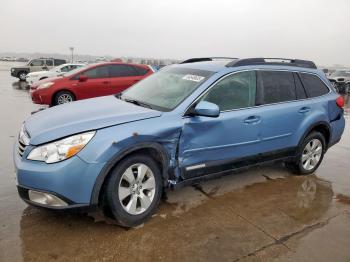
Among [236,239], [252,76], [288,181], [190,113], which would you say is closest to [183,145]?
[190,113]

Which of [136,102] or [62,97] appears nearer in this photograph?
[136,102]

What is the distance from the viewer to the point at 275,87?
4.61m

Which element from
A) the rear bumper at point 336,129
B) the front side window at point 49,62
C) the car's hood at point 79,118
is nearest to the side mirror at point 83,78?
the car's hood at point 79,118

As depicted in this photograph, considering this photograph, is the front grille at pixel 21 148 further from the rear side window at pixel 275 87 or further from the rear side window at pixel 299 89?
the rear side window at pixel 299 89

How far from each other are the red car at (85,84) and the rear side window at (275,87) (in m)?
6.44

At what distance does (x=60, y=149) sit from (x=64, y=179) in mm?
275

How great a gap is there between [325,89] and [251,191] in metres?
2.09

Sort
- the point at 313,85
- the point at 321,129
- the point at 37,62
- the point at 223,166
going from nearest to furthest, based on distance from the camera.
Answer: the point at 223,166 < the point at 313,85 < the point at 321,129 < the point at 37,62

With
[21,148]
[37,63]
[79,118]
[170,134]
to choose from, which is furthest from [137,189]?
[37,63]

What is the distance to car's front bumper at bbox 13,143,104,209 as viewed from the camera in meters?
2.97

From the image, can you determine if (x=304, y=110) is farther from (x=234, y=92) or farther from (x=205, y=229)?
(x=205, y=229)

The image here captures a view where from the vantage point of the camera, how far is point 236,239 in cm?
335

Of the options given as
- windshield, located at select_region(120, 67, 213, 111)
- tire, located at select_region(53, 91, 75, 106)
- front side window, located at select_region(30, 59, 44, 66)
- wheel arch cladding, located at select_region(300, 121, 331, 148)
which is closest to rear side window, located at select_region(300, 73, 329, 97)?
wheel arch cladding, located at select_region(300, 121, 331, 148)

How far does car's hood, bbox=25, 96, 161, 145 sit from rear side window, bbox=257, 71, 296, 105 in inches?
62.5
